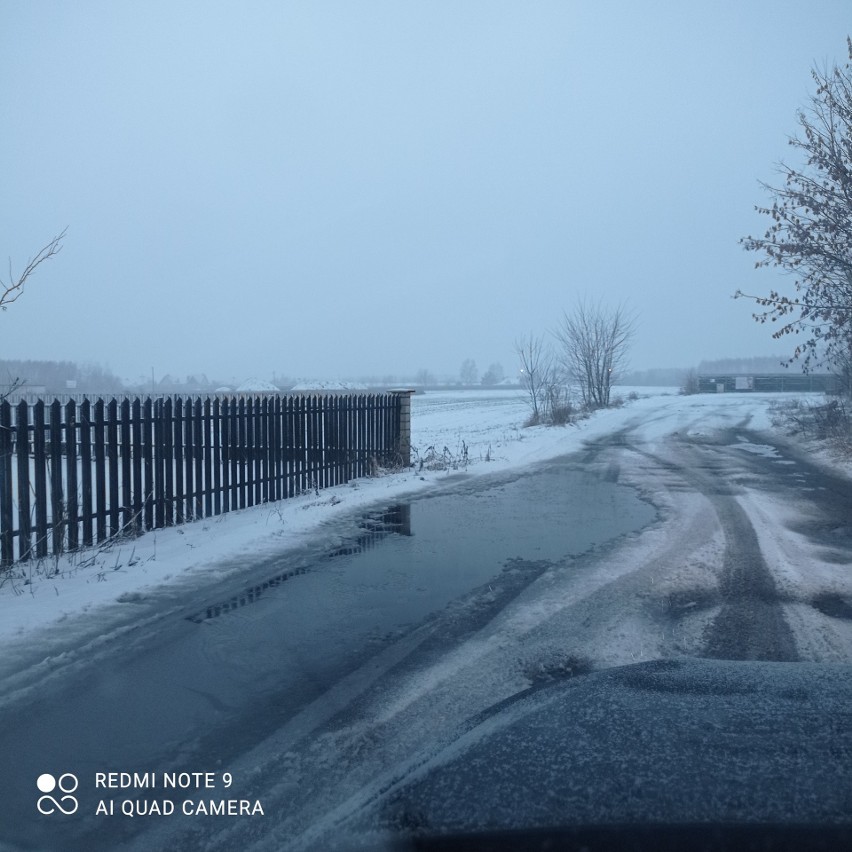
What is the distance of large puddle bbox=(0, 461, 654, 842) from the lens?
3.86 m

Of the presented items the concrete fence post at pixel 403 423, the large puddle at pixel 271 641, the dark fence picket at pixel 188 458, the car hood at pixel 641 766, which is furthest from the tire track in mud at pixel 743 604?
the dark fence picket at pixel 188 458

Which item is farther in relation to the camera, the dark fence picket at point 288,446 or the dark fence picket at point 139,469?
the dark fence picket at point 288,446

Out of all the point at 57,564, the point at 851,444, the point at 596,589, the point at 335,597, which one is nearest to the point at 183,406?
the point at 57,564

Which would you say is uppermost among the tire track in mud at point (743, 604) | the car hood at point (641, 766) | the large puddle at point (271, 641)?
the car hood at point (641, 766)

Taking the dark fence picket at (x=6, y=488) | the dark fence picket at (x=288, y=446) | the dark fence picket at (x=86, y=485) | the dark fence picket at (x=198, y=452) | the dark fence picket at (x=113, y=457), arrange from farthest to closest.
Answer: the dark fence picket at (x=288, y=446) < the dark fence picket at (x=198, y=452) < the dark fence picket at (x=113, y=457) < the dark fence picket at (x=86, y=485) < the dark fence picket at (x=6, y=488)

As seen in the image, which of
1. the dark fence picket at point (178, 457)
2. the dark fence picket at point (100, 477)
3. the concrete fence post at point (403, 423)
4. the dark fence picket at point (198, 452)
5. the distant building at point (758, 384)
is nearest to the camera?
the dark fence picket at point (100, 477)

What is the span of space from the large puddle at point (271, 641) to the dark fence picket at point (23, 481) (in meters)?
2.09

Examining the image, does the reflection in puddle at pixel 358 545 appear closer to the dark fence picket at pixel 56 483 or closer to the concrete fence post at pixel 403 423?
the dark fence picket at pixel 56 483

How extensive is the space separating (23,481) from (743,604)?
687cm

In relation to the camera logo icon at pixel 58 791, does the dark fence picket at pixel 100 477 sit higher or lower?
higher

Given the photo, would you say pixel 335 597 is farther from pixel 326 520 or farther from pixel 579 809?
pixel 579 809

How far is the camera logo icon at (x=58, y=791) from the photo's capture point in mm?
3273

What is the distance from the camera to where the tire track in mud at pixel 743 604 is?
205 inches

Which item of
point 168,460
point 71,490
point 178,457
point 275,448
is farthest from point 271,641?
point 275,448
